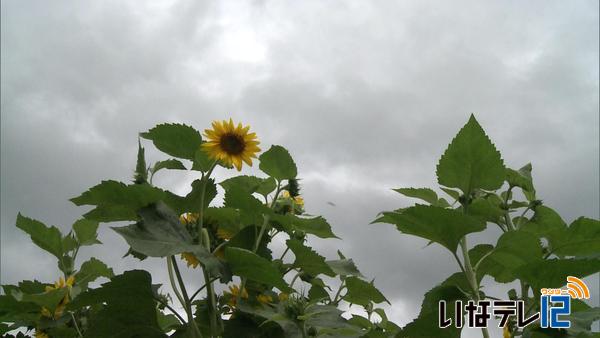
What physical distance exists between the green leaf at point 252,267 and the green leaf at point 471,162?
0.57 metres

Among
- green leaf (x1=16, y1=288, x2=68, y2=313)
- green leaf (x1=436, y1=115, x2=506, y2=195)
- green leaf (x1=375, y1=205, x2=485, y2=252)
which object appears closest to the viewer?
green leaf (x1=375, y1=205, x2=485, y2=252)

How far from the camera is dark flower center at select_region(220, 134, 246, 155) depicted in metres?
2.01

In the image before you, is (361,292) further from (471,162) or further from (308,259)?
(471,162)

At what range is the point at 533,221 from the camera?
202 centimetres

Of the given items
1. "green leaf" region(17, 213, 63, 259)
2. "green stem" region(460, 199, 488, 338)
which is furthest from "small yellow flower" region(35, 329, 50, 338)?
"green stem" region(460, 199, 488, 338)

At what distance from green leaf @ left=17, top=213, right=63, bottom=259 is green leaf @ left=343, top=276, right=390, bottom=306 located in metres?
1.41

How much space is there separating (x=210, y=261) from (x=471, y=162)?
0.80 meters

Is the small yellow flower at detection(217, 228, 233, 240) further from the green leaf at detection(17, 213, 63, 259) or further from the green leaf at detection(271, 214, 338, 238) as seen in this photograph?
the green leaf at detection(17, 213, 63, 259)

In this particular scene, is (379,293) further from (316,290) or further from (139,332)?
(139,332)

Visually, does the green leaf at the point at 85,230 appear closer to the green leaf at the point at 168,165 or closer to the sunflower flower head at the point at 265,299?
the green leaf at the point at 168,165

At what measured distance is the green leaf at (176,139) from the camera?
70.7 inches

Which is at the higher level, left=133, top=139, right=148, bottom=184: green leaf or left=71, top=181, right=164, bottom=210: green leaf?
left=133, top=139, right=148, bottom=184: green leaf

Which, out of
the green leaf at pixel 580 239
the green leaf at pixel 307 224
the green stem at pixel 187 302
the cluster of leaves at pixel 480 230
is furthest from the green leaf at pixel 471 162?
the green stem at pixel 187 302

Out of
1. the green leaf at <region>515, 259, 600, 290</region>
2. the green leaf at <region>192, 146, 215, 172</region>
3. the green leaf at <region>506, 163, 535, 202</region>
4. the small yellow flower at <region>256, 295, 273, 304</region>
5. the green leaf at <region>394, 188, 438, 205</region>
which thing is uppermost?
the green leaf at <region>506, 163, 535, 202</region>
